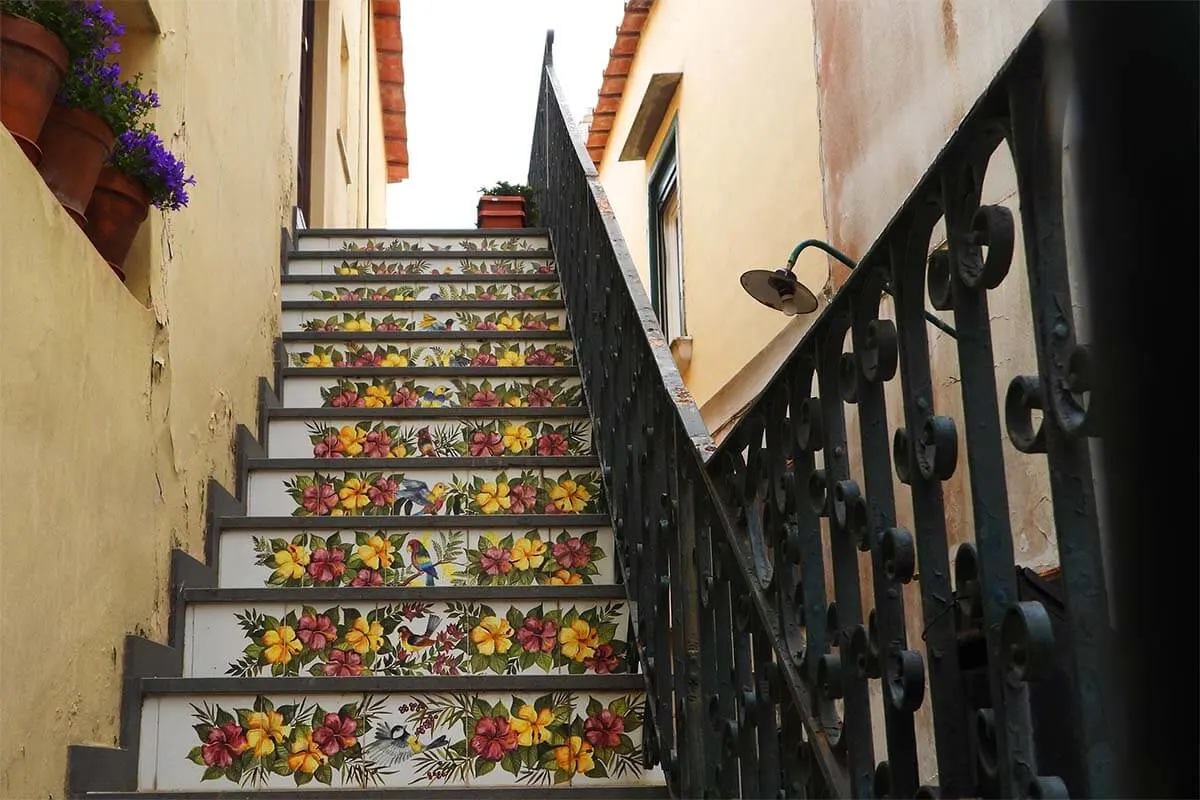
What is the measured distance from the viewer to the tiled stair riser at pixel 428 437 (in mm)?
3811

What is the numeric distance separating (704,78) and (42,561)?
16.9 feet

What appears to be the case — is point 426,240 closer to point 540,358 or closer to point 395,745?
point 540,358

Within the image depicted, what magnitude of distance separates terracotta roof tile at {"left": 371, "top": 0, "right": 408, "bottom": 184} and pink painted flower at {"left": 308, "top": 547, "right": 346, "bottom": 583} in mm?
8382

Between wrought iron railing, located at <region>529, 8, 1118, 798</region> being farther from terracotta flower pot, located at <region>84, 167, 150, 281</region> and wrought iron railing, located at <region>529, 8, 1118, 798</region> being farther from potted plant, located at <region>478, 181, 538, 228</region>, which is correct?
potted plant, located at <region>478, 181, 538, 228</region>

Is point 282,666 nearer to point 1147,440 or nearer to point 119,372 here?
point 119,372

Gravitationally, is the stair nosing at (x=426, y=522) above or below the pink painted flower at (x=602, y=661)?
above

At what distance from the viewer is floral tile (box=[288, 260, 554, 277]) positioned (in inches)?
205

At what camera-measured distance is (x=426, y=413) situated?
3.85 meters

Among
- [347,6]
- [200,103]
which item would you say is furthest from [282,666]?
[347,6]

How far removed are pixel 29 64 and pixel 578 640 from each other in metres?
1.63

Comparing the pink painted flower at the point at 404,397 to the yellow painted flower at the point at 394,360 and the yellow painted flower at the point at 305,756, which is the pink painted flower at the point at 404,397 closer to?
the yellow painted flower at the point at 394,360

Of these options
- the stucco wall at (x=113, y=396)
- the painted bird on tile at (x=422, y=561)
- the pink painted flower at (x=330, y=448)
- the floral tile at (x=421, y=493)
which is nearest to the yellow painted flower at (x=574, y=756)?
the painted bird on tile at (x=422, y=561)

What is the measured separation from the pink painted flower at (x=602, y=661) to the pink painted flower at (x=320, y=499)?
103 centimetres

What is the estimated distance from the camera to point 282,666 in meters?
2.79
